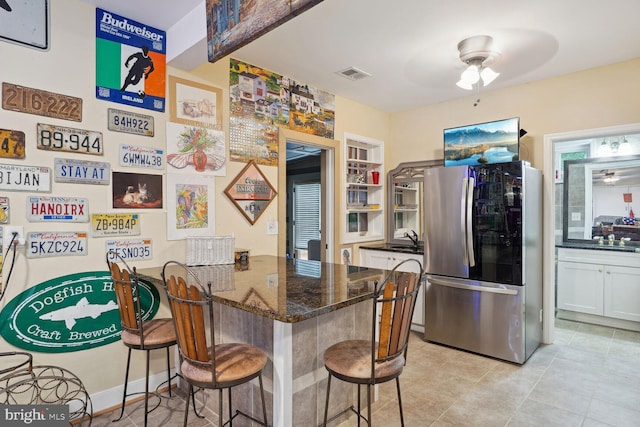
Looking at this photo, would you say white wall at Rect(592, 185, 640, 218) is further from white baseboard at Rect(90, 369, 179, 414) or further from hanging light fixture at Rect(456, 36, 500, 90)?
white baseboard at Rect(90, 369, 179, 414)

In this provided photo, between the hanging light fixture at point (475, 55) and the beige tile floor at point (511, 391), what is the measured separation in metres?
2.49

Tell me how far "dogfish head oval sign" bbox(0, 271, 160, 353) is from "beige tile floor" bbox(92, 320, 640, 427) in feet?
1.77

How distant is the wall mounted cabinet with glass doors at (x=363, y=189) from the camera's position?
173 inches

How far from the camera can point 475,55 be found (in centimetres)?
290

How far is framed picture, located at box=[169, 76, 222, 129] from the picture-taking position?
278 cm

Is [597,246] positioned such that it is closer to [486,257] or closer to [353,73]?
[486,257]

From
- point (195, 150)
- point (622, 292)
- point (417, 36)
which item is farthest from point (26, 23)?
point (622, 292)

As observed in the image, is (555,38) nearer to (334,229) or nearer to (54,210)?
(334,229)

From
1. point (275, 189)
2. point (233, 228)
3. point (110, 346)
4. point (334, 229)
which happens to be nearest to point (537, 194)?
point (334, 229)

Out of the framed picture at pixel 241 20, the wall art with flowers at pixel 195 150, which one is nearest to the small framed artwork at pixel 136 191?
the wall art with flowers at pixel 195 150

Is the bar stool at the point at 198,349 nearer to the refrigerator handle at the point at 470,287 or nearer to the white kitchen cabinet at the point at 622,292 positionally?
the refrigerator handle at the point at 470,287

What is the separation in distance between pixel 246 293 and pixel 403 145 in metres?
3.61

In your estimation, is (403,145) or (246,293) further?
(403,145)

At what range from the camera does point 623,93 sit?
3.25 m
